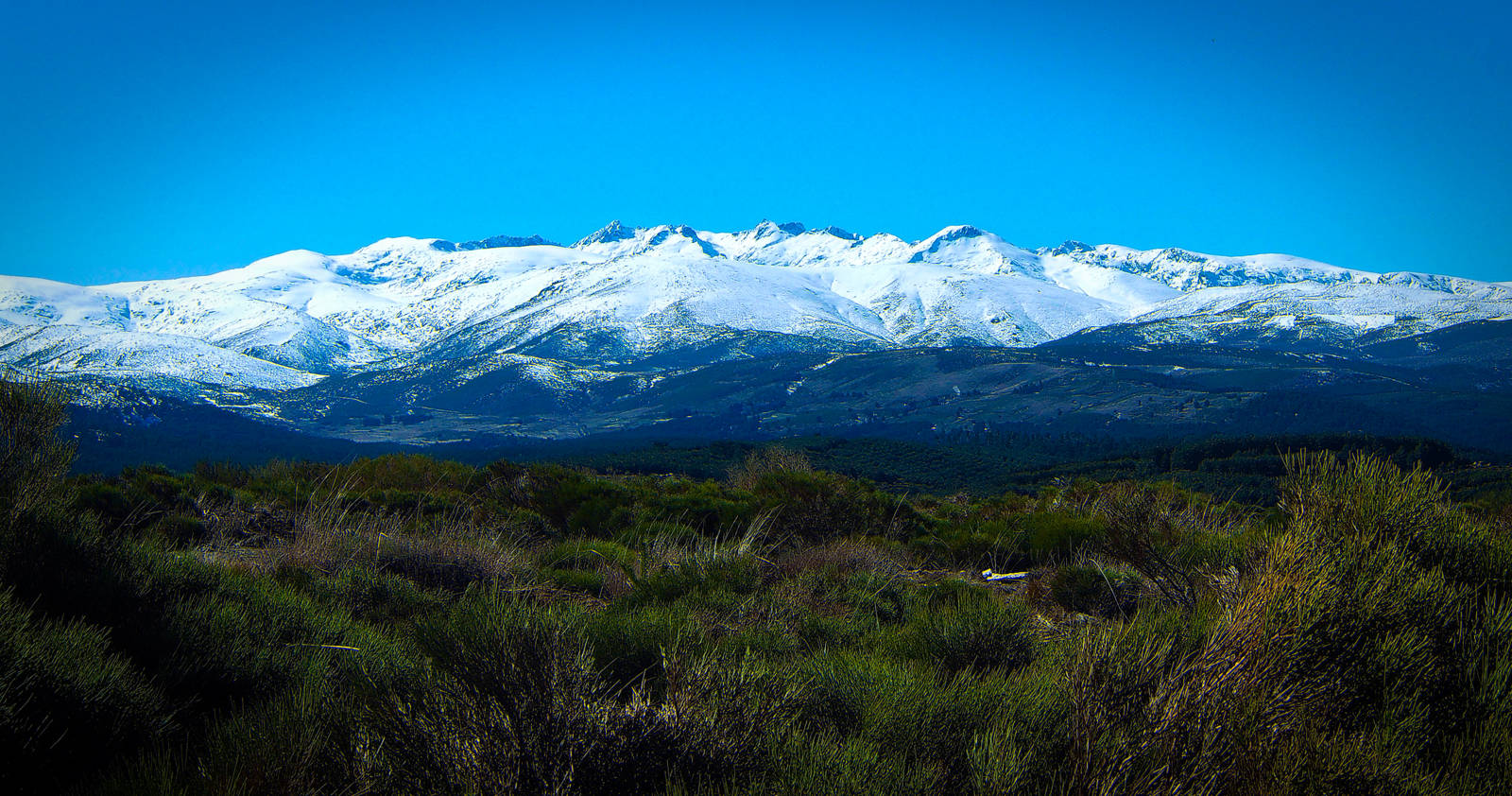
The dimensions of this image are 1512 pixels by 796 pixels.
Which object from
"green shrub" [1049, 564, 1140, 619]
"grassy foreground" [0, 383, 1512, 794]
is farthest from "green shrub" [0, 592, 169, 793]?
"green shrub" [1049, 564, 1140, 619]

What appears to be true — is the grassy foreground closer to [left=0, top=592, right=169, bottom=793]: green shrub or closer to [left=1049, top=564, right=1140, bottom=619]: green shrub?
[left=0, top=592, right=169, bottom=793]: green shrub

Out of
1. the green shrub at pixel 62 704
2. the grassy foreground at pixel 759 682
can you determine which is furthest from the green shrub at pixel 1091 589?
the green shrub at pixel 62 704

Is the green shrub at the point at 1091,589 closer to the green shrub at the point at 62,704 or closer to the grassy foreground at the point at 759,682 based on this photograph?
the grassy foreground at the point at 759,682

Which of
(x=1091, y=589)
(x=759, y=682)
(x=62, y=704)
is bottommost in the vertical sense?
(x=1091, y=589)

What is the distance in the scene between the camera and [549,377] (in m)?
200

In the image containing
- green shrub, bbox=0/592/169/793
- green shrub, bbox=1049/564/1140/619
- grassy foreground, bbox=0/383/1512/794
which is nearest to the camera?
green shrub, bbox=0/592/169/793

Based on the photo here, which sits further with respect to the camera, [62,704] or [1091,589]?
[1091,589]

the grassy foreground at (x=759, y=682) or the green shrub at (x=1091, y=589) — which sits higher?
the grassy foreground at (x=759, y=682)

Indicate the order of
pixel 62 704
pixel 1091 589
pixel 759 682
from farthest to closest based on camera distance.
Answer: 1. pixel 1091 589
2. pixel 759 682
3. pixel 62 704

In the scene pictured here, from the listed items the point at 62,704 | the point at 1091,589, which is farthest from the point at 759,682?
the point at 1091,589

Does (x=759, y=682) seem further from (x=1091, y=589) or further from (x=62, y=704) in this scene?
(x=1091, y=589)

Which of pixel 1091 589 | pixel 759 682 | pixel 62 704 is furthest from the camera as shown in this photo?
pixel 1091 589

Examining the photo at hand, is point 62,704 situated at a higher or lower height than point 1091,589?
higher

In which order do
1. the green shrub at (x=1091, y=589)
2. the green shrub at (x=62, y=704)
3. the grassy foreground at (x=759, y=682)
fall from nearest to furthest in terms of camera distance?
the green shrub at (x=62, y=704) < the grassy foreground at (x=759, y=682) < the green shrub at (x=1091, y=589)
